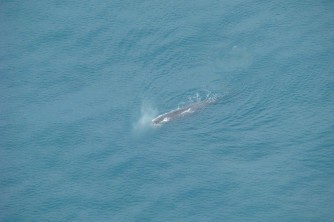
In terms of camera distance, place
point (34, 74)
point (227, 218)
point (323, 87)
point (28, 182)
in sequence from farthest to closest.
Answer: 1. point (34, 74)
2. point (323, 87)
3. point (28, 182)
4. point (227, 218)

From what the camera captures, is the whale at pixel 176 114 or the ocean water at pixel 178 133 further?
the whale at pixel 176 114

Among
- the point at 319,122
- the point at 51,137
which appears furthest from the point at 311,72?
A: the point at 51,137

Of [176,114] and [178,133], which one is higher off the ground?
[176,114]

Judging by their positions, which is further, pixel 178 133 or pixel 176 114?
pixel 176 114

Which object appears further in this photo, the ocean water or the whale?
the whale

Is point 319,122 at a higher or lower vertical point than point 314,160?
higher

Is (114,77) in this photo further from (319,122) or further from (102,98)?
(319,122)

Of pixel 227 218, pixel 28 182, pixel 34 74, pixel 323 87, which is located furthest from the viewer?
pixel 34 74

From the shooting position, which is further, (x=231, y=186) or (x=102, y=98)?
(x=102, y=98)
